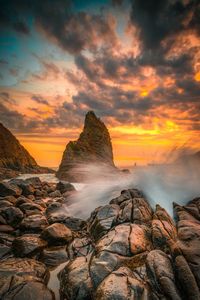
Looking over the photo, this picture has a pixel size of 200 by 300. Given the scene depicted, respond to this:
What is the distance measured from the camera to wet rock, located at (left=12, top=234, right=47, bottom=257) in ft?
24.0

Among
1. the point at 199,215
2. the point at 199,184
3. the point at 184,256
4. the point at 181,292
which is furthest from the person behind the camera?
the point at 199,184

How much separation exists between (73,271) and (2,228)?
5450 millimetres

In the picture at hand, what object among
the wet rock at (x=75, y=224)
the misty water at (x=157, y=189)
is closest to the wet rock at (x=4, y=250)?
the wet rock at (x=75, y=224)

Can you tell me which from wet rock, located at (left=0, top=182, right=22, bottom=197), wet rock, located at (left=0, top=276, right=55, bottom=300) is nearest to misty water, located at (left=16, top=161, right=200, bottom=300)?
wet rock, located at (left=0, top=182, right=22, bottom=197)

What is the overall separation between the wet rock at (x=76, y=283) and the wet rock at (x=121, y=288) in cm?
44

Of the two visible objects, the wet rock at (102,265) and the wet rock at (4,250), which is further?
the wet rock at (4,250)

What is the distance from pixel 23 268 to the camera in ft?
19.9

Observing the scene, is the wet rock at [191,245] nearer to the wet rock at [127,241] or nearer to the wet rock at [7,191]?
the wet rock at [127,241]

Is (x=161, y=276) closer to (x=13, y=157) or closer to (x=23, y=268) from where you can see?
(x=23, y=268)

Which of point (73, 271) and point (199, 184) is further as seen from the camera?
point (199, 184)

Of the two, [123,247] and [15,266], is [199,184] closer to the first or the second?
[123,247]

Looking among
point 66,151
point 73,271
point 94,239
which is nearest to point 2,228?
point 94,239

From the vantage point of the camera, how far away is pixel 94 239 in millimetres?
8602

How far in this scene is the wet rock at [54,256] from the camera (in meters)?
7.09
